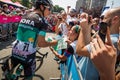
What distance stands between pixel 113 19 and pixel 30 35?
1.59 meters

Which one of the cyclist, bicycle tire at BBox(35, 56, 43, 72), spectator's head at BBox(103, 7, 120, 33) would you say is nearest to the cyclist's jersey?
the cyclist

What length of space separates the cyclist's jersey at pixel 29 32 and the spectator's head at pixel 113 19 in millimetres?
1324

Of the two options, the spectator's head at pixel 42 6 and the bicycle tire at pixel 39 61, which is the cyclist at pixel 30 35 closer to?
the spectator's head at pixel 42 6

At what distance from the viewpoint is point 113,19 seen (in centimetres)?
253

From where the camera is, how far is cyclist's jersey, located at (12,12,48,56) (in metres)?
3.55

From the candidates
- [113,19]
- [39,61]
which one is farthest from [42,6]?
[39,61]

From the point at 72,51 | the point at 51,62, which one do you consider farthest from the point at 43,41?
the point at 51,62

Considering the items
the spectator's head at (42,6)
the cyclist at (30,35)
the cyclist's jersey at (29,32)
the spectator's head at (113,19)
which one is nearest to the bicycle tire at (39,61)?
the cyclist at (30,35)

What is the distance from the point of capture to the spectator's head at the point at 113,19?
99.3 inches

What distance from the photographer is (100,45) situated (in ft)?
3.76

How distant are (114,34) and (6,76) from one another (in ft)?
8.90

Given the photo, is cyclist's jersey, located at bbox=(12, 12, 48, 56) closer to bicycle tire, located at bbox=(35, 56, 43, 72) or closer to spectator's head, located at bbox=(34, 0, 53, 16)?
spectator's head, located at bbox=(34, 0, 53, 16)

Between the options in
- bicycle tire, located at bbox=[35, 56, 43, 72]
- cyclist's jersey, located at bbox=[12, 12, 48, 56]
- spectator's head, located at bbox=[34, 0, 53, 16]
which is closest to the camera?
cyclist's jersey, located at bbox=[12, 12, 48, 56]

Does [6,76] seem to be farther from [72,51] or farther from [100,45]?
[100,45]
